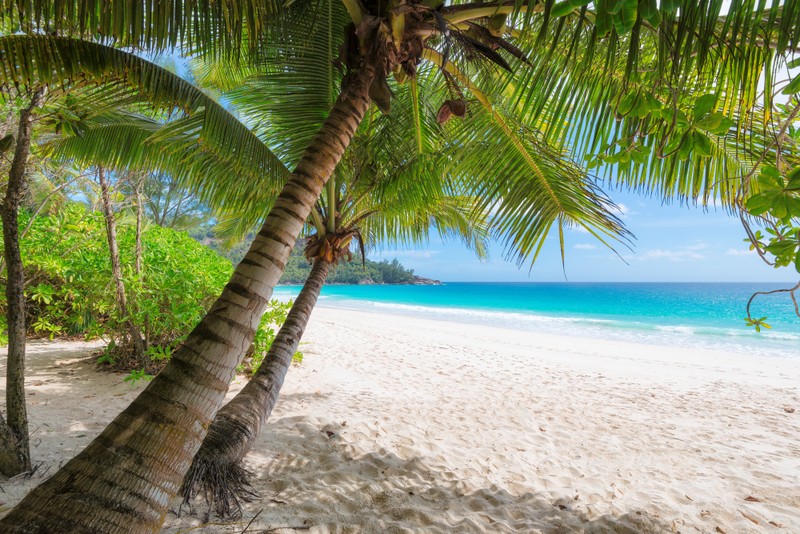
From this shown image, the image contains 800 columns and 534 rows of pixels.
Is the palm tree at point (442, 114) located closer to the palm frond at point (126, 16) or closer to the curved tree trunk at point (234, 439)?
the palm frond at point (126, 16)

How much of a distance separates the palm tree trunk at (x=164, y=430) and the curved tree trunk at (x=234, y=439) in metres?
1.07

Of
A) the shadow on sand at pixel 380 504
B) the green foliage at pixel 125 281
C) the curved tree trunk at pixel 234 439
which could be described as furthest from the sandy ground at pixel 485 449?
the green foliage at pixel 125 281

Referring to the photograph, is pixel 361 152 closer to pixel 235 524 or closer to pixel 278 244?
pixel 278 244

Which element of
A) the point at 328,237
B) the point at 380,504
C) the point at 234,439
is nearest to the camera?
the point at 234,439

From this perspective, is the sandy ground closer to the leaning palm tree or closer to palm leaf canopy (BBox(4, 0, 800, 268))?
the leaning palm tree

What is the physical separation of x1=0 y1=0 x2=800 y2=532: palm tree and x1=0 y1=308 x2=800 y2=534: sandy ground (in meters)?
1.09

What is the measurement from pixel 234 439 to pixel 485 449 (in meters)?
2.31

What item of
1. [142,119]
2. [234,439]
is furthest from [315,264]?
[142,119]

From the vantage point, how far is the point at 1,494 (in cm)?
211

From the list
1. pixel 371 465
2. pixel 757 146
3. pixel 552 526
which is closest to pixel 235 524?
pixel 371 465

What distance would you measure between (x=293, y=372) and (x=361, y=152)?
349 centimetres

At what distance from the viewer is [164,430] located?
1.38 m

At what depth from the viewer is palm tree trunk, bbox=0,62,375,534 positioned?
1.19 metres

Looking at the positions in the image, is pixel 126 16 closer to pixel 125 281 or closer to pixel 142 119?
pixel 142 119
